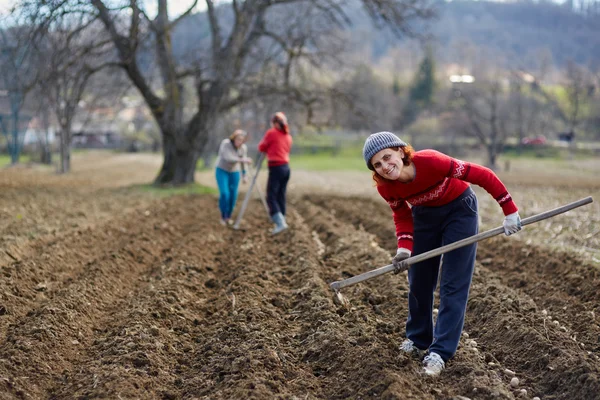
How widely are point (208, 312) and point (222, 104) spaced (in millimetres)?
14894

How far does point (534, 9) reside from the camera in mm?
157500

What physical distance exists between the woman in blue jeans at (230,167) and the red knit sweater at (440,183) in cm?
661

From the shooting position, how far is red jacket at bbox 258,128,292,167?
1029cm

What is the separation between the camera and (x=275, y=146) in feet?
33.9

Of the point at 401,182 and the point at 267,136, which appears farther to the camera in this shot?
the point at 267,136

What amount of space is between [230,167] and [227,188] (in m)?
0.39

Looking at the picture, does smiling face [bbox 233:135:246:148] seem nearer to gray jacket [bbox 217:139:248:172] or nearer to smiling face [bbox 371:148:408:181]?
gray jacket [bbox 217:139:248:172]

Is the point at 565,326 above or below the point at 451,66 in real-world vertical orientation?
below

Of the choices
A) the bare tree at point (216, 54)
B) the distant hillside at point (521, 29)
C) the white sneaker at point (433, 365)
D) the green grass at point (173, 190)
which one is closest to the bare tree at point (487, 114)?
the bare tree at point (216, 54)

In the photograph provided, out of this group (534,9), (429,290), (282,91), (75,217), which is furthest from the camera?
(534,9)

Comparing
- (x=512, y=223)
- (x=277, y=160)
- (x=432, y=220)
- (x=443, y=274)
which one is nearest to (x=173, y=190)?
(x=277, y=160)

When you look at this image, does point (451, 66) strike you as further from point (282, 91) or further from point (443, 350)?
point (443, 350)

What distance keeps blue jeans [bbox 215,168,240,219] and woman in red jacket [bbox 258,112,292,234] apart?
1.00 meters

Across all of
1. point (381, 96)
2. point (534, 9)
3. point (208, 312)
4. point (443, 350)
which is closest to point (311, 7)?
point (208, 312)
